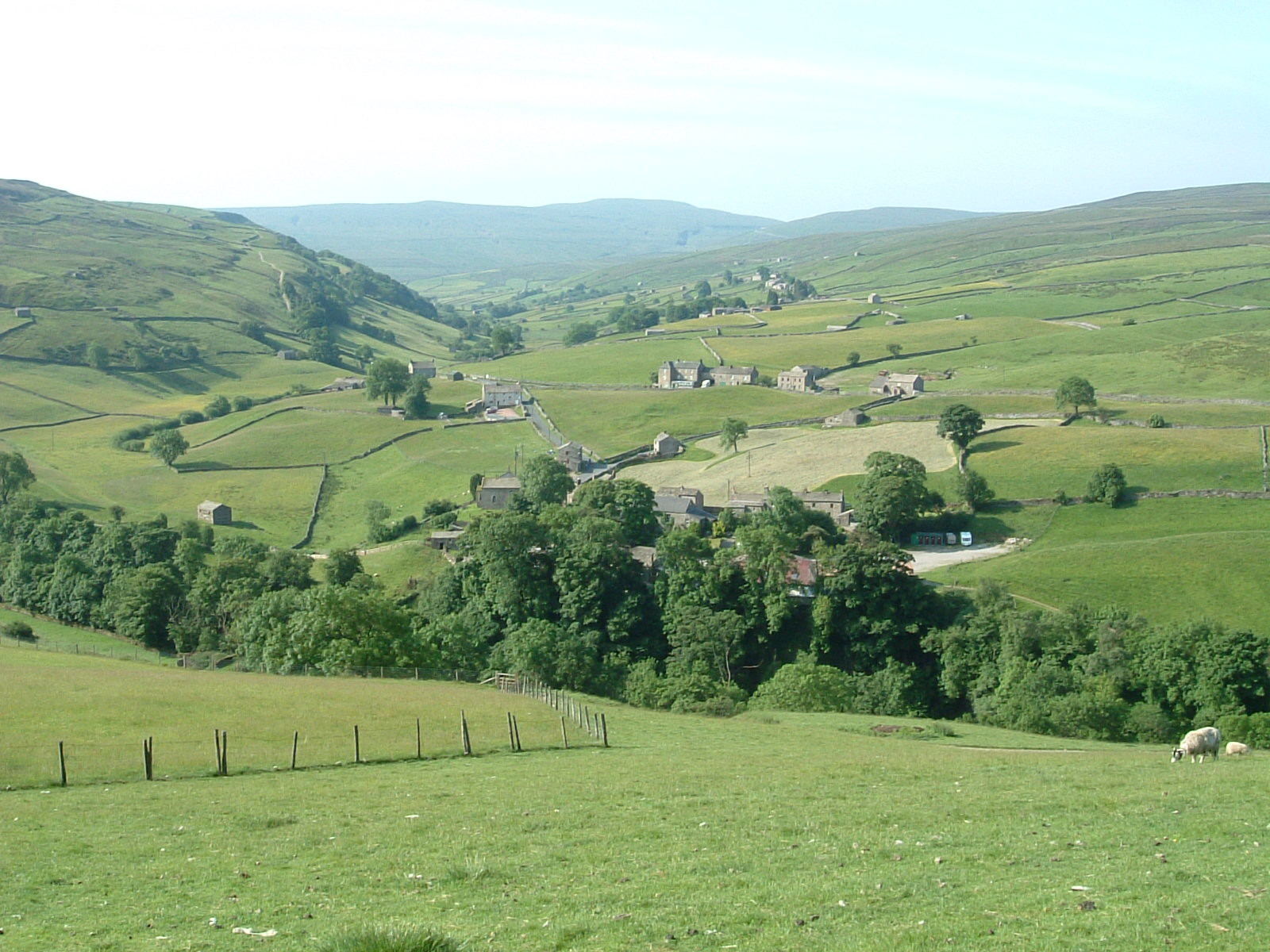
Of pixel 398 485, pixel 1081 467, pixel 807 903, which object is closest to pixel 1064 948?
pixel 807 903

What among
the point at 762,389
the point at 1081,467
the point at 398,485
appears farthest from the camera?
the point at 762,389

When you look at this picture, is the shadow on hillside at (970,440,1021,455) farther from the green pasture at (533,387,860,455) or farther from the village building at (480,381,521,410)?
the village building at (480,381,521,410)

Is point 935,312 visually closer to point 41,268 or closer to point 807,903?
point 41,268

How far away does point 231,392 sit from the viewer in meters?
141

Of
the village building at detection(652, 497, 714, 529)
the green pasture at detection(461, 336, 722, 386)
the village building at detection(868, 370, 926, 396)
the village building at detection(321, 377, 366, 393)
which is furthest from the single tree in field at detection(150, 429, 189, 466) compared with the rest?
the village building at detection(868, 370, 926, 396)

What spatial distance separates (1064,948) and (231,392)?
142776 millimetres

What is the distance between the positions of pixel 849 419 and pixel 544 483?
124ft

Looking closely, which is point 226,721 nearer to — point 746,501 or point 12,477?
point 746,501

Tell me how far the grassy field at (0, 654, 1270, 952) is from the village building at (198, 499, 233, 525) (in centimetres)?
6215

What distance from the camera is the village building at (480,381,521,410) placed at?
129m

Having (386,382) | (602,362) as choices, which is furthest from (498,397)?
(602,362)

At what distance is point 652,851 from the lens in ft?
53.4

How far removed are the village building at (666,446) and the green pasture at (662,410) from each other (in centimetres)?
326

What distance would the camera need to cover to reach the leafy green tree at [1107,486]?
7488cm
